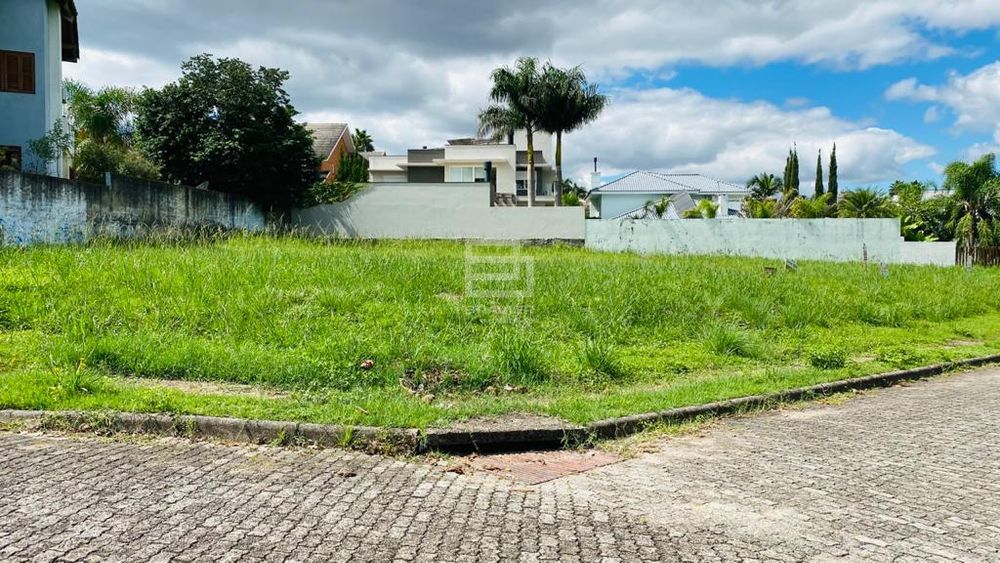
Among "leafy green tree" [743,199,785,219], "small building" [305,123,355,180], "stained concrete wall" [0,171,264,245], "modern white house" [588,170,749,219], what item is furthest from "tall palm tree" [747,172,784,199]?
"stained concrete wall" [0,171,264,245]

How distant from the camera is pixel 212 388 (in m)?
6.27

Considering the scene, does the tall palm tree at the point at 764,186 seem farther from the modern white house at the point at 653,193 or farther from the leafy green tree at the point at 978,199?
the leafy green tree at the point at 978,199

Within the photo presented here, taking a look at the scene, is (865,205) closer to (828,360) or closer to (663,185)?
(663,185)

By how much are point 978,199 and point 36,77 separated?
120ft

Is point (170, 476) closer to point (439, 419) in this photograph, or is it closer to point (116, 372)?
point (439, 419)

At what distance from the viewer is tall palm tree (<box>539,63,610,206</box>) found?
36.7m

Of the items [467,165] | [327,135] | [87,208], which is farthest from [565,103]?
[87,208]

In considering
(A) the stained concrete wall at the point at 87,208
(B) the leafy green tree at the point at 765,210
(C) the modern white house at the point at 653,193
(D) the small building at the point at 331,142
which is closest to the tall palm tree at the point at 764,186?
(C) the modern white house at the point at 653,193

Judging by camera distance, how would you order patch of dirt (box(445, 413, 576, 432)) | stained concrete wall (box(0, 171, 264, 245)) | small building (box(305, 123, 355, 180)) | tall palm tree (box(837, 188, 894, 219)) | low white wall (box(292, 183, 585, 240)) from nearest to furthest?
patch of dirt (box(445, 413, 576, 432))
stained concrete wall (box(0, 171, 264, 245))
low white wall (box(292, 183, 585, 240))
tall palm tree (box(837, 188, 894, 219))
small building (box(305, 123, 355, 180))

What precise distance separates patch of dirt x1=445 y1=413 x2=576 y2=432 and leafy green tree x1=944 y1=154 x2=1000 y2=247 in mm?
29706

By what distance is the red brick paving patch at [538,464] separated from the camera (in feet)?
15.1

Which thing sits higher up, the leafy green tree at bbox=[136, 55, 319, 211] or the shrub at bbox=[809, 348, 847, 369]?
the leafy green tree at bbox=[136, 55, 319, 211]

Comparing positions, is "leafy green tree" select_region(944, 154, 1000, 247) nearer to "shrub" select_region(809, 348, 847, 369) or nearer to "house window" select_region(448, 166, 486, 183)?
"shrub" select_region(809, 348, 847, 369)

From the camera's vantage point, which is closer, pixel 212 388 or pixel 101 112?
pixel 212 388
